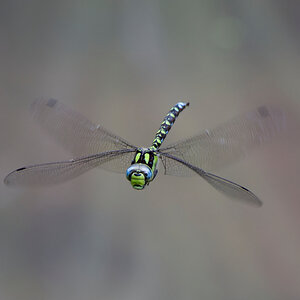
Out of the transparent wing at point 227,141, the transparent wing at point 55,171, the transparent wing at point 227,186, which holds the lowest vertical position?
the transparent wing at point 55,171

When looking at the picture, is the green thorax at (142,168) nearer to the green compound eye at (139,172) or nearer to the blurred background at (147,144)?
the green compound eye at (139,172)

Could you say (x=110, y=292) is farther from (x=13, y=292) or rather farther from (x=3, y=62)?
(x=3, y=62)

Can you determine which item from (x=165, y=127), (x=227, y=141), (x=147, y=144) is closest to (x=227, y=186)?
(x=227, y=141)

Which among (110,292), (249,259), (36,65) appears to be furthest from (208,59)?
(110,292)

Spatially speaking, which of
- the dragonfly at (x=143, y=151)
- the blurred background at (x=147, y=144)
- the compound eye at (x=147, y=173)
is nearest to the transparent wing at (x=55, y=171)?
the dragonfly at (x=143, y=151)

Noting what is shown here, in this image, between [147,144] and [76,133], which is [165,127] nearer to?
[76,133]
